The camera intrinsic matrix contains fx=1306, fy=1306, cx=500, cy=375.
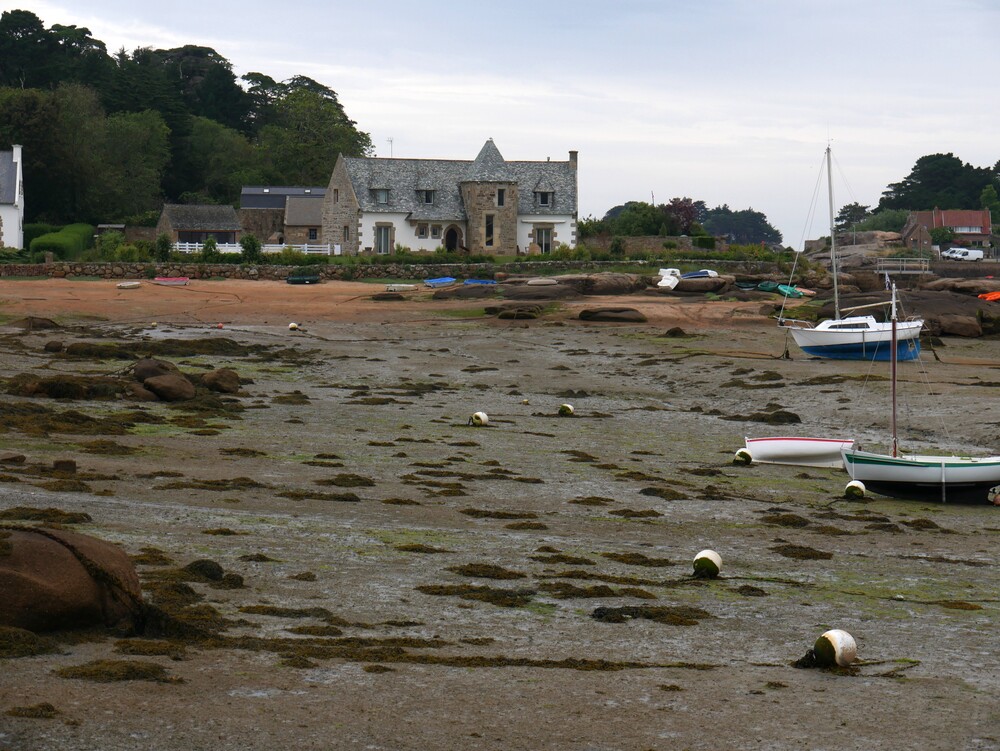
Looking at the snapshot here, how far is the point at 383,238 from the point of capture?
7769cm

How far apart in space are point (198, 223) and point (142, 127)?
1303cm

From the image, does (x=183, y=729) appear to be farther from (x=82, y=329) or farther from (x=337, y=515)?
(x=82, y=329)

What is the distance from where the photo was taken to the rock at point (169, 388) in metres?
23.9

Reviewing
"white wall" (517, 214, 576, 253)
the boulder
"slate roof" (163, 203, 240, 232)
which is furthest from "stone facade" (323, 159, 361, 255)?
the boulder

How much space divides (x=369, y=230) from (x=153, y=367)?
53079 millimetres

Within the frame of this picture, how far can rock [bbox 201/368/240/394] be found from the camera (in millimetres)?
26344

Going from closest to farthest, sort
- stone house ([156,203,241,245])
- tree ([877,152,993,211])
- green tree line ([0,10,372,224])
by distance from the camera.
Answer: green tree line ([0,10,372,224]) < stone house ([156,203,241,245]) < tree ([877,152,993,211])

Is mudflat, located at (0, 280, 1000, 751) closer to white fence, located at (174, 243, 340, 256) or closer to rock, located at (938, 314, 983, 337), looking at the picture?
rock, located at (938, 314, 983, 337)

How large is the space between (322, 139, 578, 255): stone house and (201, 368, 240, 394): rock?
49899 mm

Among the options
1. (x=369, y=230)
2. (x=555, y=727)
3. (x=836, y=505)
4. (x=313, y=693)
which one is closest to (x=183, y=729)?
(x=313, y=693)

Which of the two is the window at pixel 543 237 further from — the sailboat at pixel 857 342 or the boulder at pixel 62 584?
the boulder at pixel 62 584

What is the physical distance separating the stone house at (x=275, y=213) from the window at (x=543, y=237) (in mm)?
31186

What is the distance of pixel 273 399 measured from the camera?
26234 mm

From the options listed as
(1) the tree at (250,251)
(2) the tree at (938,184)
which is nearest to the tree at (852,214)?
(2) the tree at (938,184)
